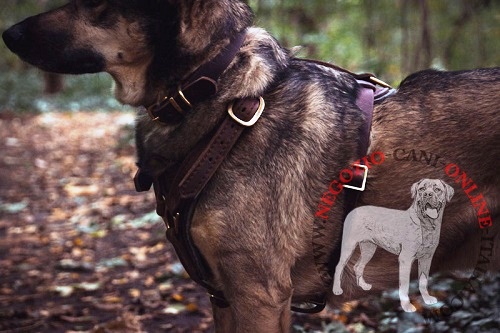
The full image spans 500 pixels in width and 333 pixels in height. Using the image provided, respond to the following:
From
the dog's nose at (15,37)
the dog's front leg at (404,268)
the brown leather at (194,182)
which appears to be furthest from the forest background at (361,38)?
the dog's front leg at (404,268)

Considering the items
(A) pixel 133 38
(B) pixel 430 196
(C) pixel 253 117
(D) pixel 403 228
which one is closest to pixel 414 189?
(B) pixel 430 196

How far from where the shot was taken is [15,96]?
20688mm

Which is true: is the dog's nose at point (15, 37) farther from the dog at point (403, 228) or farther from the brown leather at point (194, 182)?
the dog at point (403, 228)

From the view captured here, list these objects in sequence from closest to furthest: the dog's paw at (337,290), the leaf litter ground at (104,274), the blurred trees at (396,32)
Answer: the dog's paw at (337,290), the leaf litter ground at (104,274), the blurred trees at (396,32)

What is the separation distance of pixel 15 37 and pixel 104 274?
3.15 m

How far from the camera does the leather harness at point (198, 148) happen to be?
2.47m

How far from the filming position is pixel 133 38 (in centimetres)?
256

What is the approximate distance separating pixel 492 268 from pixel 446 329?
0.77 meters

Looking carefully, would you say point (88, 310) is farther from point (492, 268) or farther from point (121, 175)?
point (121, 175)

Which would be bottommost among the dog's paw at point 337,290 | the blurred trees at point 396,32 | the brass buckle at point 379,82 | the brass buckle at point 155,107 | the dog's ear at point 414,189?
the dog's paw at point 337,290

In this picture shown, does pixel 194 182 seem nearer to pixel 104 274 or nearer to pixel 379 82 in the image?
pixel 379 82

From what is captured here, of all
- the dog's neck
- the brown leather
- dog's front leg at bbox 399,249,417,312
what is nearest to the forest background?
the dog's neck

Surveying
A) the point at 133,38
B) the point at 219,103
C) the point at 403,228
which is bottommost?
the point at 403,228

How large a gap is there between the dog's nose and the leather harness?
692 mm
